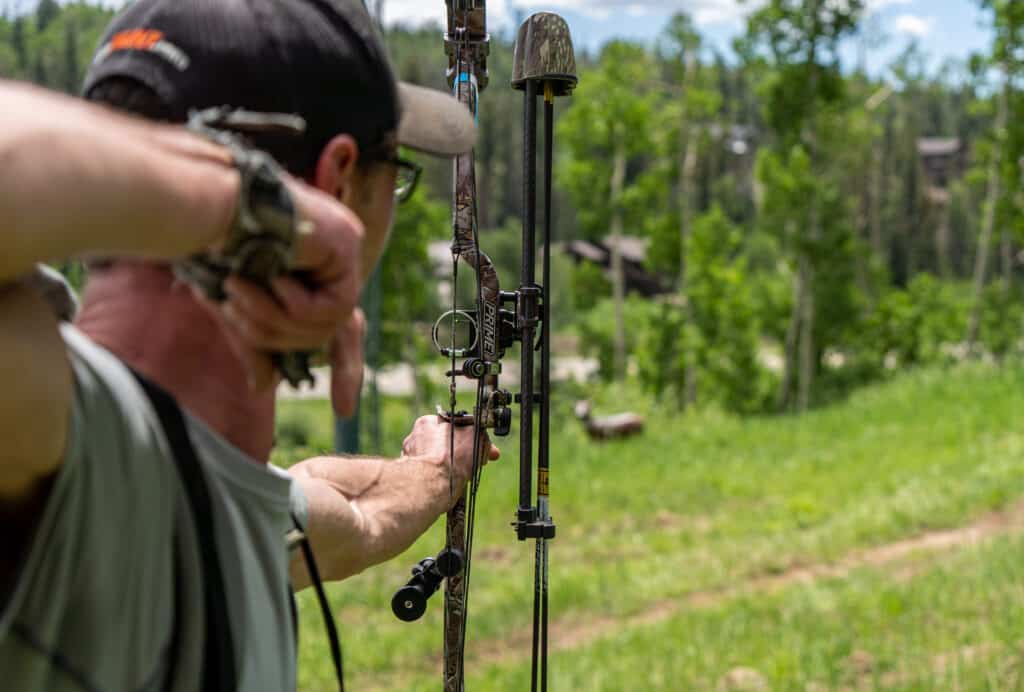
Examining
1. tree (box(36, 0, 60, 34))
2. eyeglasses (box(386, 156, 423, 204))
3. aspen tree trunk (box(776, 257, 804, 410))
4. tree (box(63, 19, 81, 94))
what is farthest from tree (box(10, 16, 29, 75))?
aspen tree trunk (box(776, 257, 804, 410))

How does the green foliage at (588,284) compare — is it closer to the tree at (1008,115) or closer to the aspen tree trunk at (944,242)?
the tree at (1008,115)

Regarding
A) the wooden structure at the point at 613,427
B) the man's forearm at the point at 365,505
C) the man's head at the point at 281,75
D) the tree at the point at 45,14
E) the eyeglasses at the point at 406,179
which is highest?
the tree at the point at 45,14

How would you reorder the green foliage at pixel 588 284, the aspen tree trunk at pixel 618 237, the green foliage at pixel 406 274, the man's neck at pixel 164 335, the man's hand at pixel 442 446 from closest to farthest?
the man's neck at pixel 164 335, the man's hand at pixel 442 446, the green foliage at pixel 406 274, the aspen tree trunk at pixel 618 237, the green foliage at pixel 588 284

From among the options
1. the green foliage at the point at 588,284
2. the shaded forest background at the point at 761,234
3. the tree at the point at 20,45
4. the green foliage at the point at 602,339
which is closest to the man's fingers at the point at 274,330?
the tree at the point at 20,45

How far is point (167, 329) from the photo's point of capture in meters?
1.25

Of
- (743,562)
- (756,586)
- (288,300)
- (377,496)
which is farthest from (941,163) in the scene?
(288,300)

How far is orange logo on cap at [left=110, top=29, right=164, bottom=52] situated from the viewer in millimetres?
1271

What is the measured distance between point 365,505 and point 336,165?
0.95 metres

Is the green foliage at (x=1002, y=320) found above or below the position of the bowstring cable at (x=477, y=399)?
below

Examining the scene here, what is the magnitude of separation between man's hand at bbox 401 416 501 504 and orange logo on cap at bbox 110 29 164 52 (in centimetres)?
126

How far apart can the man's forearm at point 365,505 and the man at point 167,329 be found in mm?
489

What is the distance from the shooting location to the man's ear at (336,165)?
1337 mm

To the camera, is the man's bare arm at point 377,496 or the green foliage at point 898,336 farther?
the green foliage at point 898,336

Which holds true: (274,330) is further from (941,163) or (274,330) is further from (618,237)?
(941,163)
